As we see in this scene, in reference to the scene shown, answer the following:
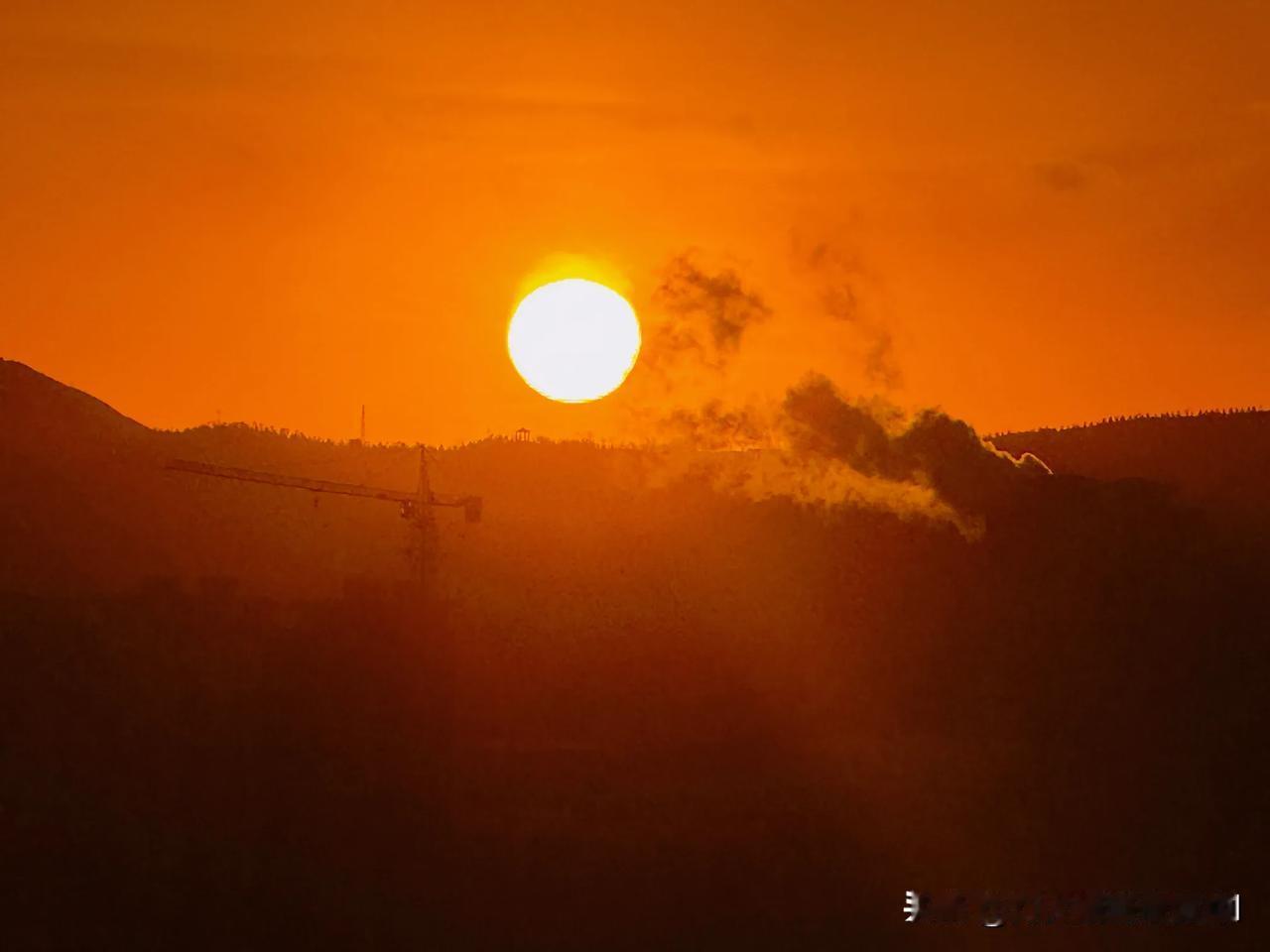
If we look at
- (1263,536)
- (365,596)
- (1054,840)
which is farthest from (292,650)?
(1263,536)

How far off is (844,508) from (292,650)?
34405 millimetres

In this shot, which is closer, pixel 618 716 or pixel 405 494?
pixel 618 716

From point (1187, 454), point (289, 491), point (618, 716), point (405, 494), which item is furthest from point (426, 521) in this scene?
point (1187, 454)

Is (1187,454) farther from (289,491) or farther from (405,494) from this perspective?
(289,491)

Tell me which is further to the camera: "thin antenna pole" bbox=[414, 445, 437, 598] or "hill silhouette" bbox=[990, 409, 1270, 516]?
"thin antenna pole" bbox=[414, 445, 437, 598]

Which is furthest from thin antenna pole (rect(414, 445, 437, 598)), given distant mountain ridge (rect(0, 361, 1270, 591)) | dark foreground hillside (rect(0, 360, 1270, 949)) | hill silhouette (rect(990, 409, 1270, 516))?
hill silhouette (rect(990, 409, 1270, 516))

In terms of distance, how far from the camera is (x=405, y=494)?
5172 inches

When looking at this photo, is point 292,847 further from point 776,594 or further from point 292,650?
point 776,594

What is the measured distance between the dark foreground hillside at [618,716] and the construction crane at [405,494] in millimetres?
2670

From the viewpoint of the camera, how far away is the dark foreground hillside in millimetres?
69375

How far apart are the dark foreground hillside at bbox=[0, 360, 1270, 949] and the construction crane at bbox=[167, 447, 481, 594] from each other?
2.67m

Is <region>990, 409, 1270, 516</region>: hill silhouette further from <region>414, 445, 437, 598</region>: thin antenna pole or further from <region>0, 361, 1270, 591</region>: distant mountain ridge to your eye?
<region>414, 445, 437, 598</region>: thin antenna pole

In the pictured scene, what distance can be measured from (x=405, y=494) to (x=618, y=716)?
4192cm

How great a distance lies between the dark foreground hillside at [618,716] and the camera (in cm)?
6938
